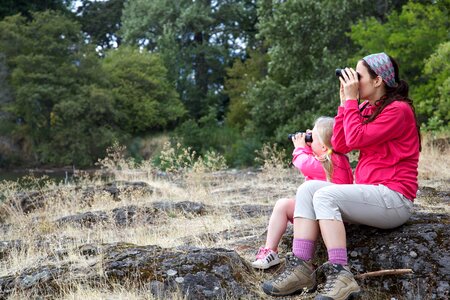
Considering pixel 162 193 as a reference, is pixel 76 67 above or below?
above

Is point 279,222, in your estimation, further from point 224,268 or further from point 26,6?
point 26,6

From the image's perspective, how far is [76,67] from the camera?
28250 mm

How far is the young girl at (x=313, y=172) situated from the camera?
3557 mm

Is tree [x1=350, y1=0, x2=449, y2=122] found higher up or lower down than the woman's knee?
higher up

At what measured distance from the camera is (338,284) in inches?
115

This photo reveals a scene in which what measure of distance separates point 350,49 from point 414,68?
346cm

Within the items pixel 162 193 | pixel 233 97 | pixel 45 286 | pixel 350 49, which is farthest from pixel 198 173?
pixel 233 97

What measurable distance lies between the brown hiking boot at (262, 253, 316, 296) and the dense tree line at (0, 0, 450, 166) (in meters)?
10.1

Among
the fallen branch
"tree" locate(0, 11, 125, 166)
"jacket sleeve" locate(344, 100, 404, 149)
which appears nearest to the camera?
the fallen branch

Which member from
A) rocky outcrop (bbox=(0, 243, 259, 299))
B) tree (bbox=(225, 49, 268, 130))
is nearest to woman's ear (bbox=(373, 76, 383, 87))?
rocky outcrop (bbox=(0, 243, 259, 299))

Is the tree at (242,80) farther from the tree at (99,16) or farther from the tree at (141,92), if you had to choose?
the tree at (99,16)

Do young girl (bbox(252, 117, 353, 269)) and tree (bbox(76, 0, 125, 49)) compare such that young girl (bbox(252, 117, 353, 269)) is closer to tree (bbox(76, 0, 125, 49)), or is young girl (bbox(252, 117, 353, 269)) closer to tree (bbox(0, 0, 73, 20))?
tree (bbox(0, 0, 73, 20))

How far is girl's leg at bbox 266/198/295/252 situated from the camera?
141 inches

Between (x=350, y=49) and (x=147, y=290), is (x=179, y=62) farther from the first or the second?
(x=147, y=290)
